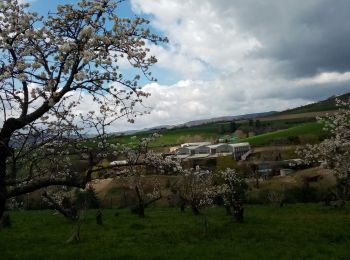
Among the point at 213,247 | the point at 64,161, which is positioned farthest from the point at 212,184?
the point at 64,161

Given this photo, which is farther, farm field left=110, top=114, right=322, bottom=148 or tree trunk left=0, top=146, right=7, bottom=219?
farm field left=110, top=114, right=322, bottom=148

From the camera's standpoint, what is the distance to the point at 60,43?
13.3 meters

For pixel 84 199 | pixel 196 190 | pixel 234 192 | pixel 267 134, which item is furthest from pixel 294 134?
pixel 234 192

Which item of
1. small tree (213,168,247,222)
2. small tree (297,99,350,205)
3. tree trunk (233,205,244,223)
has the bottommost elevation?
tree trunk (233,205,244,223)

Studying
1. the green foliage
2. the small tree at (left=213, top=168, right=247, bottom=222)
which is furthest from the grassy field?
the green foliage

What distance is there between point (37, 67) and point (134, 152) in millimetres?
3884

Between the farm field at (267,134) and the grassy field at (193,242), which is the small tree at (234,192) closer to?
the grassy field at (193,242)

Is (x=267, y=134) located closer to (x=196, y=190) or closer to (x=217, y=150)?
(x=217, y=150)

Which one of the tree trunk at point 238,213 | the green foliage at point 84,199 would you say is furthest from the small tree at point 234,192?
the green foliage at point 84,199

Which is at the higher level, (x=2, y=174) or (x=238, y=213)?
(x=2, y=174)

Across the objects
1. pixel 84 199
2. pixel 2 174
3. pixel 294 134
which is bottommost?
pixel 84 199

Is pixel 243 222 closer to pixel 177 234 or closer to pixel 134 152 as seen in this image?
pixel 177 234

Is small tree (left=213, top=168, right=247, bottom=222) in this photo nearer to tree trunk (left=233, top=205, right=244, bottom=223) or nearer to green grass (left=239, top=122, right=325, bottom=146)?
tree trunk (left=233, top=205, right=244, bottom=223)

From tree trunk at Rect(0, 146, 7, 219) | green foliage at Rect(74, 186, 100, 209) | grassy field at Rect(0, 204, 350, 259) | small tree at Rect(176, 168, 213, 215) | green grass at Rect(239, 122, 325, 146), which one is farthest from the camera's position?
green grass at Rect(239, 122, 325, 146)
